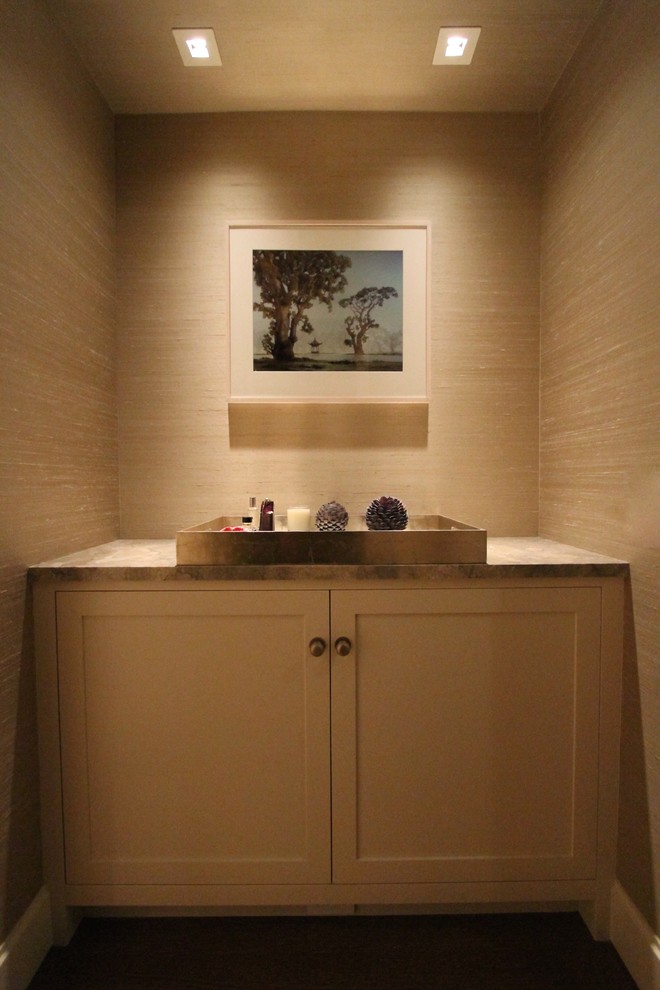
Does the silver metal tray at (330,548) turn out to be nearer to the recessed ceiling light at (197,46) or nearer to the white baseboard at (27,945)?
the white baseboard at (27,945)

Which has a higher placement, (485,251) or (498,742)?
(485,251)

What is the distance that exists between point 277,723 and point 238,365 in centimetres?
107

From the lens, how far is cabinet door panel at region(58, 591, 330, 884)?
1.18 metres

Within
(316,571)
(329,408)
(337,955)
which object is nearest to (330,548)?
(316,571)

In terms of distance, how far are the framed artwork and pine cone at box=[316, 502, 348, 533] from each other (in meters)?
0.35

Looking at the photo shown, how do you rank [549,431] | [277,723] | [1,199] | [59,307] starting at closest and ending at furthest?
[1,199] < [277,723] < [59,307] < [549,431]

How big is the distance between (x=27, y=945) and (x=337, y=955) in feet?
2.31

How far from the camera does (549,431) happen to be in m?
1.59

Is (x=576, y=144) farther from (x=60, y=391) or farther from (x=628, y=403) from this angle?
(x=60, y=391)

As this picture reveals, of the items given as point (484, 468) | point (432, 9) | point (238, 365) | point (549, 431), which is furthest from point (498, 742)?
point (432, 9)

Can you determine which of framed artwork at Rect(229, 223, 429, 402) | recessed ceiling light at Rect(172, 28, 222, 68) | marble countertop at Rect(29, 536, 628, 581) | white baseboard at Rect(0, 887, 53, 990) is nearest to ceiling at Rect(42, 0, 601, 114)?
recessed ceiling light at Rect(172, 28, 222, 68)

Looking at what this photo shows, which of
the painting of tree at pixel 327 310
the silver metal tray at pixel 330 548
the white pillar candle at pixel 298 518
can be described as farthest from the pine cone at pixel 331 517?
the painting of tree at pixel 327 310

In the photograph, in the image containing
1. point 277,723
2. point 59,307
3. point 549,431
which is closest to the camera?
point 277,723

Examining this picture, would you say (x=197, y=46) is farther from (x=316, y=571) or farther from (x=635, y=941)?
(x=635, y=941)
